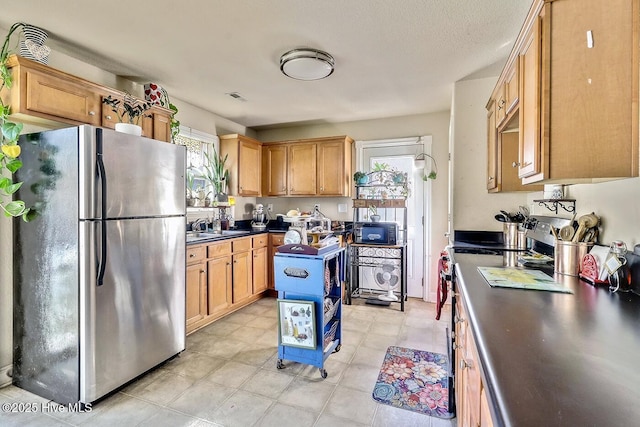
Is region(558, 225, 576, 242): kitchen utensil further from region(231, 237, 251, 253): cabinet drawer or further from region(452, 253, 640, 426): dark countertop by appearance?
region(231, 237, 251, 253): cabinet drawer

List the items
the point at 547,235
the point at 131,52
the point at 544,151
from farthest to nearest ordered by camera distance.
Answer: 1. the point at 131,52
2. the point at 547,235
3. the point at 544,151

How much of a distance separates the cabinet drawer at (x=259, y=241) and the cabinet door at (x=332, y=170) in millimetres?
954

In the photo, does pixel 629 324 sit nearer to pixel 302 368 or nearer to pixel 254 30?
pixel 302 368

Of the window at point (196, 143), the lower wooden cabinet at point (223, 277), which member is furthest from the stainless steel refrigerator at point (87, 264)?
the window at point (196, 143)

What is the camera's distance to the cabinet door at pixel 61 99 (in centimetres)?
192

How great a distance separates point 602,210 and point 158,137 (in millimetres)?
3148

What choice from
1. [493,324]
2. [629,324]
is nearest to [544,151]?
[629,324]

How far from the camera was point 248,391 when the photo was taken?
6.58ft

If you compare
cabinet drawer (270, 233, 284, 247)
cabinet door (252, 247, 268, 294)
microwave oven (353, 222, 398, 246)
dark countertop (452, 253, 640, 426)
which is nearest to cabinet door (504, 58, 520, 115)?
dark countertop (452, 253, 640, 426)

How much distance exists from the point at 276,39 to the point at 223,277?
231 cm

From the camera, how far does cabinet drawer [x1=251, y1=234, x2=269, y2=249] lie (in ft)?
12.3

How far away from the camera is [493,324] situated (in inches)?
33.8

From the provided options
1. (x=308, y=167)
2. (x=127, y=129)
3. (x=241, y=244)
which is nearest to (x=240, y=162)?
(x=308, y=167)

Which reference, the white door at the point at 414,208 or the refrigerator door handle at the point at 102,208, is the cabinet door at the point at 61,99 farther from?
the white door at the point at 414,208
